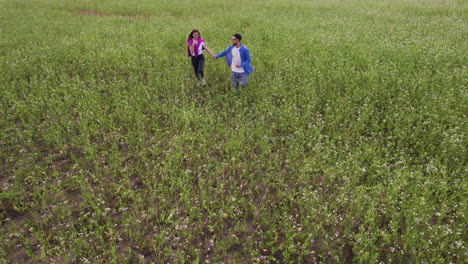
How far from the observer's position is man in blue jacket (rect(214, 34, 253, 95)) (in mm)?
8227

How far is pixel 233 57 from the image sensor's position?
8.53 meters

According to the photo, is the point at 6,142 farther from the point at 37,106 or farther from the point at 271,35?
the point at 271,35

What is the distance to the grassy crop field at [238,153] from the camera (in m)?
4.53

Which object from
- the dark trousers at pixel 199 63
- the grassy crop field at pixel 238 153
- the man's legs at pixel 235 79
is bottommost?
the grassy crop field at pixel 238 153

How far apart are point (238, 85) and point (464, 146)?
6.14m

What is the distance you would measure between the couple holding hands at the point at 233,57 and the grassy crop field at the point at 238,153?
54 cm

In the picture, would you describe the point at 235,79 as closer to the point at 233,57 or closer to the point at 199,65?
the point at 233,57

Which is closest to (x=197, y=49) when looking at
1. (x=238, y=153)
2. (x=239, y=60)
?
(x=239, y=60)

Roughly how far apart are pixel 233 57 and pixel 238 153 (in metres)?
3.51

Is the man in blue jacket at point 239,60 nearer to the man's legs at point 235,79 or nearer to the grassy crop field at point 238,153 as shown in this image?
the man's legs at point 235,79

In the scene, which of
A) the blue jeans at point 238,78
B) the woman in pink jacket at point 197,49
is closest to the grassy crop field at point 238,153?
the blue jeans at point 238,78

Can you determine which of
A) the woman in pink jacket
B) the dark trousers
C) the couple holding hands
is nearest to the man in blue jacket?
the couple holding hands

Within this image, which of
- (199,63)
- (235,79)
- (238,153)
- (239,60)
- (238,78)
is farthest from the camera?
(199,63)

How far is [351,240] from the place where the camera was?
451 centimetres
